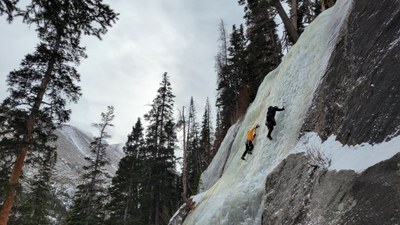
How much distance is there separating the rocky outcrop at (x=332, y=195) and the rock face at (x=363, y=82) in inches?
37.6

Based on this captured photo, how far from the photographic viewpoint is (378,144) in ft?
19.9

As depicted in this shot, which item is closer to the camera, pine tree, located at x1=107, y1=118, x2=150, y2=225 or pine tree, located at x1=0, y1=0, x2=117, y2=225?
pine tree, located at x1=0, y1=0, x2=117, y2=225

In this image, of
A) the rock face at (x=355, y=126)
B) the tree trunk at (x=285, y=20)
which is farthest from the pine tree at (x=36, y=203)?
the tree trunk at (x=285, y=20)

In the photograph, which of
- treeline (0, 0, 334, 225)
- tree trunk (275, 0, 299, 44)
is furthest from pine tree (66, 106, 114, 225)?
tree trunk (275, 0, 299, 44)

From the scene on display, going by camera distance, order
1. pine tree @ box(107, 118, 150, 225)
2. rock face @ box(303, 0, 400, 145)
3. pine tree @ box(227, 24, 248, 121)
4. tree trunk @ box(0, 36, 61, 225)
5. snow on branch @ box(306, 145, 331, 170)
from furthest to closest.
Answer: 1. pine tree @ box(107, 118, 150, 225)
2. pine tree @ box(227, 24, 248, 121)
3. tree trunk @ box(0, 36, 61, 225)
4. snow on branch @ box(306, 145, 331, 170)
5. rock face @ box(303, 0, 400, 145)

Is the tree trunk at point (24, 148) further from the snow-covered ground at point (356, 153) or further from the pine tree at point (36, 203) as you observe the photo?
the snow-covered ground at point (356, 153)

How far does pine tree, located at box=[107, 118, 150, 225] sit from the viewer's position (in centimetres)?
3849

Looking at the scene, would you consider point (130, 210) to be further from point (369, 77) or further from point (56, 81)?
point (369, 77)

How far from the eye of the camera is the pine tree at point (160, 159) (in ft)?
133

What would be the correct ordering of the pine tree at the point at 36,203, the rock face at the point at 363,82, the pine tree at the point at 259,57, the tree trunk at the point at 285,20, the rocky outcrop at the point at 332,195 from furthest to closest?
the pine tree at the point at 259,57
the tree trunk at the point at 285,20
the pine tree at the point at 36,203
the rock face at the point at 363,82
the rocky outcrop at the point at 332,195

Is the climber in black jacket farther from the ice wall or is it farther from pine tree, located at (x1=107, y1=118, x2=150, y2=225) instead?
pine tree, located at (x1=107, y1=118, x2=150, y2=225)

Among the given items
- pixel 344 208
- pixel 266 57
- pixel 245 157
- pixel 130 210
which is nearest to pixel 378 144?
pixel 344 208

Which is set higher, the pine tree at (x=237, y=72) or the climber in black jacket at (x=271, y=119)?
the pine tree at (x=237, y=72)

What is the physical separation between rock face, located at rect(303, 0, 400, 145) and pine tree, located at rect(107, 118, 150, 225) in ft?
104
